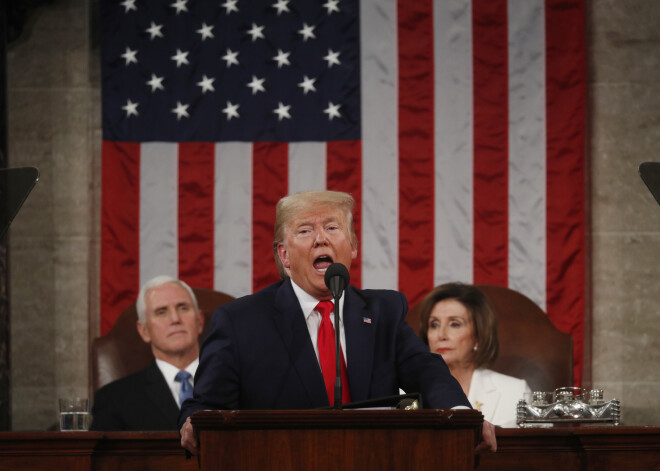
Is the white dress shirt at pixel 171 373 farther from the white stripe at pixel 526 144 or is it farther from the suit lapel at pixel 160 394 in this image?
the white stripe at pixel 526 144

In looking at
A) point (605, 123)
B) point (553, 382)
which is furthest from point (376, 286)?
point (605, 123)

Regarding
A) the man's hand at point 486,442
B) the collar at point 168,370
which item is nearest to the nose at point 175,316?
the collar at point 168,370

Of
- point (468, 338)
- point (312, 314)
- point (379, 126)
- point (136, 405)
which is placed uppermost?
point (379, 126)

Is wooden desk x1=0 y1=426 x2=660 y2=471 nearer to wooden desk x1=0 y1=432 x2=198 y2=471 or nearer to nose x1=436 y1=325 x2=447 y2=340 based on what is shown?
wooden desk x1=0 y1=432 x2=198 y2=471

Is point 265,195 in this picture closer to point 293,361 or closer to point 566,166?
point 566,166

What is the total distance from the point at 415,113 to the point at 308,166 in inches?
31.8

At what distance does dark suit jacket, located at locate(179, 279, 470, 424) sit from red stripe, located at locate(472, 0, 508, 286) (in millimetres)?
3150

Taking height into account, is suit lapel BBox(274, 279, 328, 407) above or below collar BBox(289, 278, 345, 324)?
below

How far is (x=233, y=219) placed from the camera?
649cm

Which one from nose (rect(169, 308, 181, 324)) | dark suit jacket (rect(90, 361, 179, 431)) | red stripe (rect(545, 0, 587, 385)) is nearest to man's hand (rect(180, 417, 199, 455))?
dark suit jacket (rect(90, 361, 179, 431))

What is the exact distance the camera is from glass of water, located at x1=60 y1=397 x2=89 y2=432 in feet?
13.6

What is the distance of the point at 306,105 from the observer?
6.51m

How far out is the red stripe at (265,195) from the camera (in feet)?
21.1

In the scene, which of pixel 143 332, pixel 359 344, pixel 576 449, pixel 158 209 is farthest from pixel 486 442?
pixel 158 209
